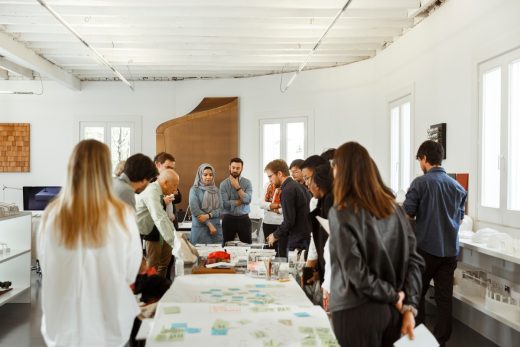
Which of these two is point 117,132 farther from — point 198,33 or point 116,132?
point 198,33

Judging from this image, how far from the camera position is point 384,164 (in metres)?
8.69

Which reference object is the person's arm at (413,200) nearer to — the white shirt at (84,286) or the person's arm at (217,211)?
the person's arm at (217,211)

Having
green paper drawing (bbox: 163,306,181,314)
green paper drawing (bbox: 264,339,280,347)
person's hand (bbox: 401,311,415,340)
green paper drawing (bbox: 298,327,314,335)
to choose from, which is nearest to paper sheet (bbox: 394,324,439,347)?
person's hand (bbox: 401,311,415,340)

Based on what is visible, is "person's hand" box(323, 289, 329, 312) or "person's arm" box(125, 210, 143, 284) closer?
"person's arm" box(125, 210, 143, 284)

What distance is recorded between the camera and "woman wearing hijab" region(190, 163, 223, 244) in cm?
618

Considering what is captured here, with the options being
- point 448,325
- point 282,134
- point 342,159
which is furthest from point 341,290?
point 282,134

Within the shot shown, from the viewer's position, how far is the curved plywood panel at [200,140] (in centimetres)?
1052

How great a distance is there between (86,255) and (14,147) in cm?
992

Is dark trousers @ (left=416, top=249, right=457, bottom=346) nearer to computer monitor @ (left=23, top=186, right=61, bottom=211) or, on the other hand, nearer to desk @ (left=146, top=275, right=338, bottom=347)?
desk @ (left=146, top=275, right=338, bottom=347)

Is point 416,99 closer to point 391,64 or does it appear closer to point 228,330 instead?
point 391,64

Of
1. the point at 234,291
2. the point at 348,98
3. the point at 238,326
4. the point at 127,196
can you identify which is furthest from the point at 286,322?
the point at 348,98

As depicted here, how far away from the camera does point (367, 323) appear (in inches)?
91.0

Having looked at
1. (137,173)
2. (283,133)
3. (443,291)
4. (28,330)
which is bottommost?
(28,330)

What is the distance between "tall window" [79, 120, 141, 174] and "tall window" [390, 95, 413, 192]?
5550mm
